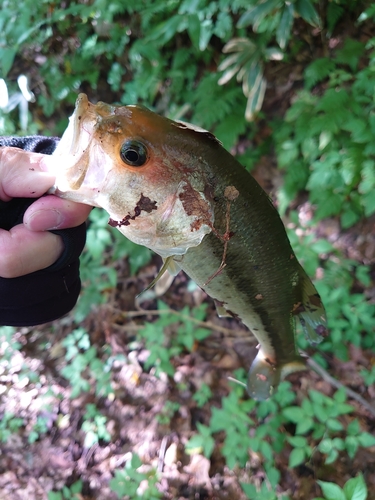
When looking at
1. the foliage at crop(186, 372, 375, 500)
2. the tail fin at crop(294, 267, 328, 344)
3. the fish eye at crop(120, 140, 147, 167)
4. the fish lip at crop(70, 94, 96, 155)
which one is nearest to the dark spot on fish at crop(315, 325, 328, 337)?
A: the tail fin at crop(294, 267, 328, 344)

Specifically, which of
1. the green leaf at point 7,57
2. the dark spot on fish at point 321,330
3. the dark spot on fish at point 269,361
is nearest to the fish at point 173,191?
the dark spot on fish at point 321,330

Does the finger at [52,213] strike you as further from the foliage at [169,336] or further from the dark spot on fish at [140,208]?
the foliage at [169,336]

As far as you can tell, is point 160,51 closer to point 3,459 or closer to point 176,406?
point 176,406

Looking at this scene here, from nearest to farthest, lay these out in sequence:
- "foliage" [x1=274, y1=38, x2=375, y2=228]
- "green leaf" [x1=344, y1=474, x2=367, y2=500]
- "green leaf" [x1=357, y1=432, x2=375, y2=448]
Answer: "green leaf" [x1=344, y1=474, x2=367, y2=500] < "green leaf" [x1=357, y1=432, x2=375, y2=448] < "foliage" [x1=274, y1=38, x2=375, y2=228]

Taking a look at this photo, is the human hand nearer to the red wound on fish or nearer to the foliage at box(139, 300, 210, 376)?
the red wound on fish

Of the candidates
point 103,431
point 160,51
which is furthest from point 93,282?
point 160,51

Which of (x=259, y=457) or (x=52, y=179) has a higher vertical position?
(x=52, y=179)
